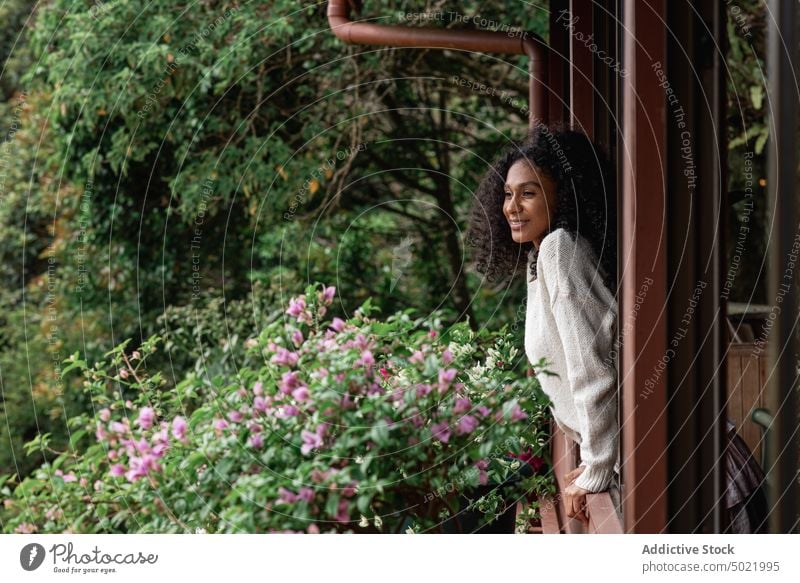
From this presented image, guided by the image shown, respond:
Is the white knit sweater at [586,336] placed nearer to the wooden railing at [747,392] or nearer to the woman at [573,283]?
the woman at [573,283]

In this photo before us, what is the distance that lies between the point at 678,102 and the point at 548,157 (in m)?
0.55

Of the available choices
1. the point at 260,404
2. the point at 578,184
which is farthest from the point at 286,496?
the point at 578,184

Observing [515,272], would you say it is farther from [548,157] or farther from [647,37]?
[647,37]

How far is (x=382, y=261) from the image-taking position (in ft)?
20.2

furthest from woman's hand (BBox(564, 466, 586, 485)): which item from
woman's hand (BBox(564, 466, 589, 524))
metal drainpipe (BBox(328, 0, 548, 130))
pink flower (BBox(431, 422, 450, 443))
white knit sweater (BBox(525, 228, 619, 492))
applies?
metal drainpipe (BBox(328, 0, 548, 130))

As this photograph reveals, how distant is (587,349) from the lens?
5.98 ft

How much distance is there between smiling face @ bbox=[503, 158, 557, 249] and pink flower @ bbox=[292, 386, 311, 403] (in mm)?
663

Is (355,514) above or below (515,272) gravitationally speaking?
below

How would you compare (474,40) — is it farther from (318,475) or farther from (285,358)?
(318,475)

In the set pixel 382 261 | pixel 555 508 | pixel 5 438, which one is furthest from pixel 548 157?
pixel 5 438

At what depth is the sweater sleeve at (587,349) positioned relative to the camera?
1821 mm

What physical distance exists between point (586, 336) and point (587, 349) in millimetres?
25

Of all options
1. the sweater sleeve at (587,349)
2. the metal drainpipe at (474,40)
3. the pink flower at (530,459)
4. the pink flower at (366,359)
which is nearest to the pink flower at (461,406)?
the pink flower at (366,359)

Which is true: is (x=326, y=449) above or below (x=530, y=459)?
above
